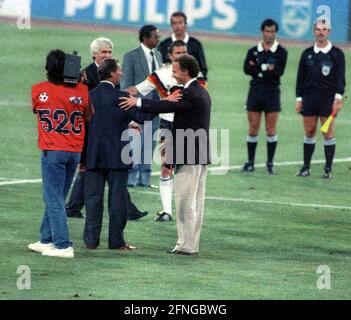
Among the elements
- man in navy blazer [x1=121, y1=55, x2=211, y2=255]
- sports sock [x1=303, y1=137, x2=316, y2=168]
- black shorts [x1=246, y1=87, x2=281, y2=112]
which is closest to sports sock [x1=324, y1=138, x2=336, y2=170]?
sports sock [x1=303, y1=137, x2=316, y2=168]

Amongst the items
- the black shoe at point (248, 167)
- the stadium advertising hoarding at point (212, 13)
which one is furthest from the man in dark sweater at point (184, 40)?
the stadium advertising hoarding at point (212, 13)

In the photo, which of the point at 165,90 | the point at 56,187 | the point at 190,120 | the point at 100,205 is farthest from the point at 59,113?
the point at 165,90

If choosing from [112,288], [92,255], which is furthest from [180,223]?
[112,288]

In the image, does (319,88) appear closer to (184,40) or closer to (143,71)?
(184,40)

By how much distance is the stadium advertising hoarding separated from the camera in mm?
41688

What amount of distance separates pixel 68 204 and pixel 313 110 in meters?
6.16

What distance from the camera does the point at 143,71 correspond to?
21.6m

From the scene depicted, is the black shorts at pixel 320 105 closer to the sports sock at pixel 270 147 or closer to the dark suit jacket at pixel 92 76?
the sports sock at pixel 270 147

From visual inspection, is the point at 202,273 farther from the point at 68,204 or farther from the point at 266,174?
the point at 266,174

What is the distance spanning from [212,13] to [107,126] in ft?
87.9

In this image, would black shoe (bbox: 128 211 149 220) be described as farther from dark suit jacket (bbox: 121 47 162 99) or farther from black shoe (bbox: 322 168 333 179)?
black shoe (bbox: 322 168 333 179)

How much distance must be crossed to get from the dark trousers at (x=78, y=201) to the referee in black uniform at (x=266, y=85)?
5579mm

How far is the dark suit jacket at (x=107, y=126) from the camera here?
54.1ft

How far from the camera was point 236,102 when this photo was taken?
112ft
